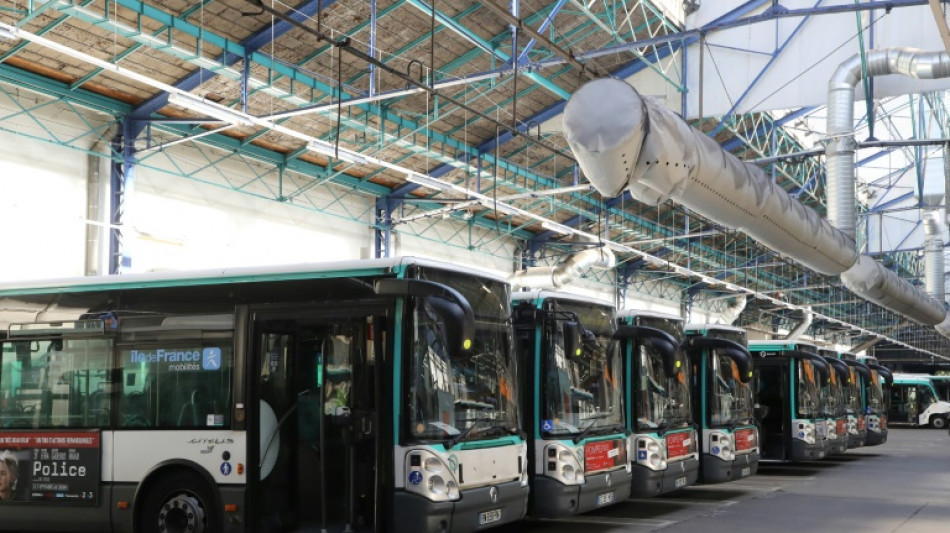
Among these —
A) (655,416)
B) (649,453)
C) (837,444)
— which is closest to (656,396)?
(655,416)

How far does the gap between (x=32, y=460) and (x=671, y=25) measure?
1756 cm

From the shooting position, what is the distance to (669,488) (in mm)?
14234

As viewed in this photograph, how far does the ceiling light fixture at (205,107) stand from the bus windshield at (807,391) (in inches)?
450

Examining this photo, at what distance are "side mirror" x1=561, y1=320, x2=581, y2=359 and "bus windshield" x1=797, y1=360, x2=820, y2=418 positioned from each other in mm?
10555

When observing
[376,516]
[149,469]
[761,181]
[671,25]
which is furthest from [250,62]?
[376,516]

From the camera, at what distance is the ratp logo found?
10000mm

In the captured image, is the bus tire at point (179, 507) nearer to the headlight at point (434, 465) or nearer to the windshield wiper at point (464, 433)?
the headlight at point (434, 465)

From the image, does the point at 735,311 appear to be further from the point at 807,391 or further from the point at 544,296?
the point at 544,296

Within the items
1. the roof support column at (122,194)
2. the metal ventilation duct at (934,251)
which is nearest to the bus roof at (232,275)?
the roof support column at (122,194)

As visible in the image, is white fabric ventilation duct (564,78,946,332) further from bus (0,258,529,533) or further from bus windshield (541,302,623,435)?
bus windshield (541,302,623,435)

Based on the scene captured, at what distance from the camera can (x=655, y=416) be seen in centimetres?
1429

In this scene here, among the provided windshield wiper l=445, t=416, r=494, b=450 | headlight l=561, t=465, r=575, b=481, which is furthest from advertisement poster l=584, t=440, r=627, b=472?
windshield wiper l=445, t=416, r=494, b=450

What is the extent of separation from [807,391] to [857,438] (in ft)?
15.1

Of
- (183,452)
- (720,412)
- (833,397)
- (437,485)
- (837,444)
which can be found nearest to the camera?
(437,485)
